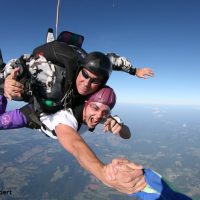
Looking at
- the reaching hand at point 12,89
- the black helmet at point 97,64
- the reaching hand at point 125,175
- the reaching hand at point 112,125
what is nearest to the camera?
the reaching hand at point 125,175

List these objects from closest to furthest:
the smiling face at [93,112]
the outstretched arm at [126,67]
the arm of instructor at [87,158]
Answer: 1. the arm of instructor at [87,158]
2. the smiling face at [93,112]
3. the outstretched arm at [126,67]

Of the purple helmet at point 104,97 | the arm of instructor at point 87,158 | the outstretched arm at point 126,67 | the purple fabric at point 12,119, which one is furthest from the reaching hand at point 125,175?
the purple fabric at point 12,119

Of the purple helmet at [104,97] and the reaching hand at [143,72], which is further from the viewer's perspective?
the reaching hand at [143,72]

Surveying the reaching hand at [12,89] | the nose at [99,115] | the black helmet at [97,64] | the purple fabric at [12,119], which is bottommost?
the purple fabric at [12,119]

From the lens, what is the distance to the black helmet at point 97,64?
10.9ft

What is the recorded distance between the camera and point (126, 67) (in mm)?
4234

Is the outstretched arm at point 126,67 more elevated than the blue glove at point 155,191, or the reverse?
the outstretched arm at point 126,67

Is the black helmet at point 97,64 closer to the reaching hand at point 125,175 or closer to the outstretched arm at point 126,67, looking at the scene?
the outstretched arm at point 126,67

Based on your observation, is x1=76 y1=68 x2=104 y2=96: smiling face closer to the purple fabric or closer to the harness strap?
the harness strap

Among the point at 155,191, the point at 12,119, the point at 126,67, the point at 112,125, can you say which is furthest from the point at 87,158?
the point at 12,119

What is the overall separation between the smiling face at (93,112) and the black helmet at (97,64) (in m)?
0.44

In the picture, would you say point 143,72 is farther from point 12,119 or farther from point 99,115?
point 12,119

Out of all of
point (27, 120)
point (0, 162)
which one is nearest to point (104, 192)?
point (0, 162)

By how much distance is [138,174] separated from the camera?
163 cm
